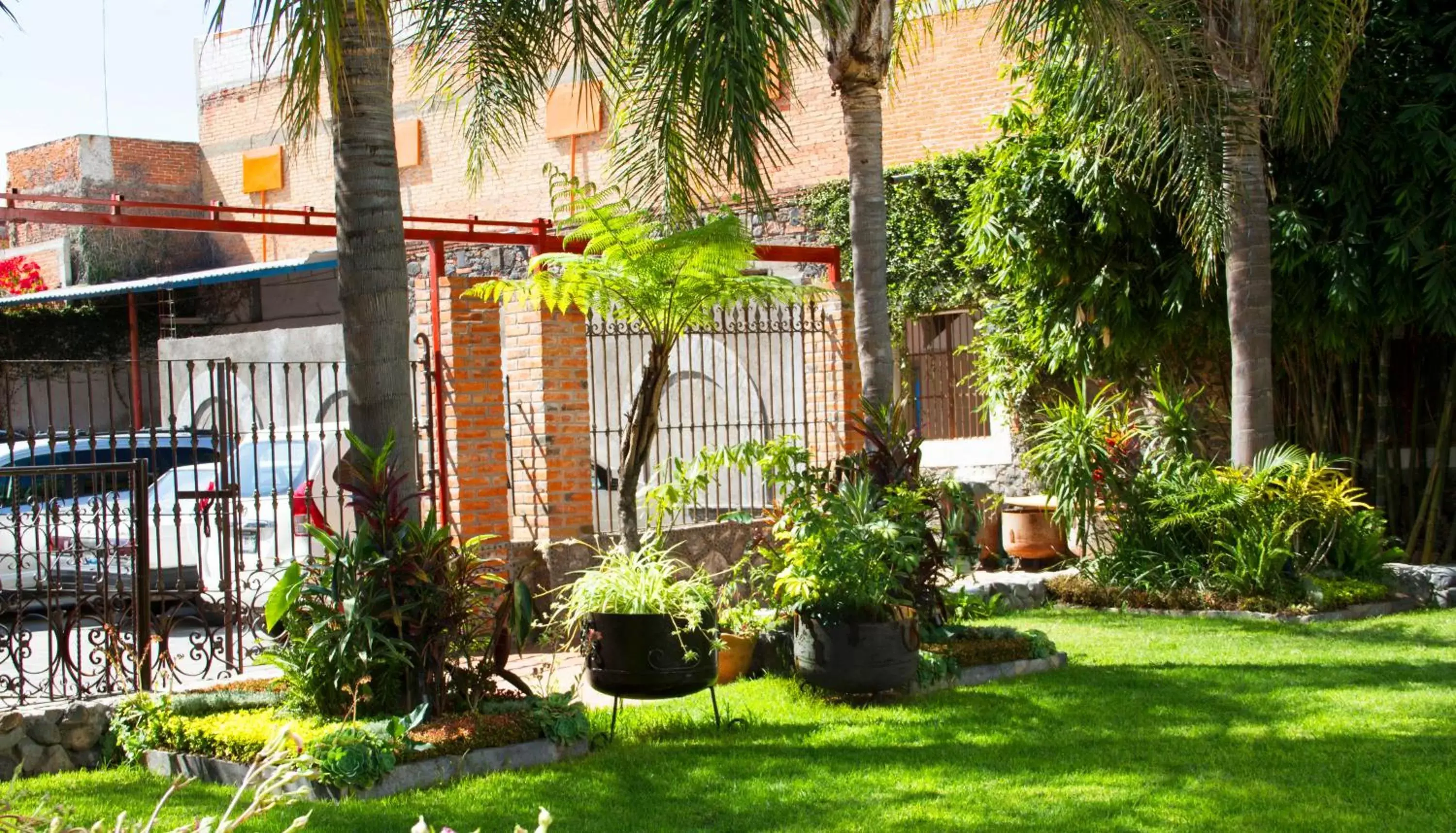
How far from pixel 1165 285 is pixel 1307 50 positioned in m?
2.63

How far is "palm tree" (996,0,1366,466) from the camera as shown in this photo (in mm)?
10633

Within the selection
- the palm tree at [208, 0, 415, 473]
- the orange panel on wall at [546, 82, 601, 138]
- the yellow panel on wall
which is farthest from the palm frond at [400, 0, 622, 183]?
the yellow panel on wall

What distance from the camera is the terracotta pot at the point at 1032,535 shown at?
46.1 ft

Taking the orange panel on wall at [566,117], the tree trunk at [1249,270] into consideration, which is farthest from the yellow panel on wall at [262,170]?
the tree trunk at [1249,270]

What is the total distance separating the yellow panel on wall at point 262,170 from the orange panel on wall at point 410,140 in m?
2.82

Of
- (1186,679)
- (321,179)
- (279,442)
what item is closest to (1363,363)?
(1186,679)

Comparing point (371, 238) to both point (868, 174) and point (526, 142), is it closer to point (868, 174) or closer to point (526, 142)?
point (868, 174)

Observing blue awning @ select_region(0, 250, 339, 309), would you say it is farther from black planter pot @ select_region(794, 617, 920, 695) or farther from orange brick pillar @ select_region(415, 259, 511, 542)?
black planter pot @ select_region(794, 617, 920, 695)

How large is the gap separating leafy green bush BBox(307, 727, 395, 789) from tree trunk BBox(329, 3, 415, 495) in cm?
142

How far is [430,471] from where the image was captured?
10.2m

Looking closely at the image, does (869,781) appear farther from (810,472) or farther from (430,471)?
(430,471)

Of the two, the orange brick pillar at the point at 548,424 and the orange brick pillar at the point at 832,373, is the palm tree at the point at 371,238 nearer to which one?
the orange brick pillar at the point at 548,424

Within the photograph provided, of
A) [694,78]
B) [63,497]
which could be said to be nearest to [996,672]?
[694,78]

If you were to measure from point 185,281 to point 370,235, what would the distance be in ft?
56.9
